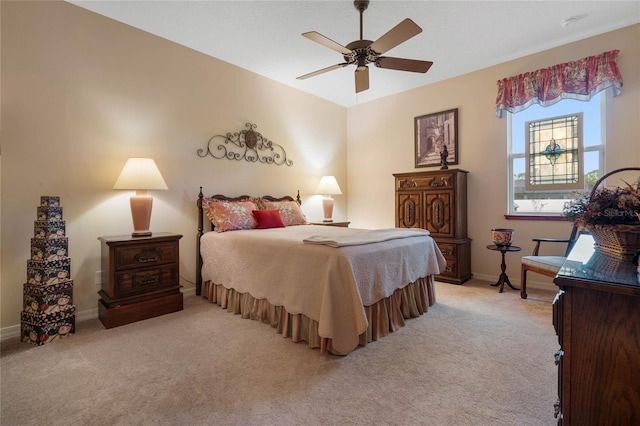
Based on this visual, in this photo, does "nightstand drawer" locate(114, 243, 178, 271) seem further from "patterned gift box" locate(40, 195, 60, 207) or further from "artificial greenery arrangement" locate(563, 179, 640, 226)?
"artificial greenery arrangement" locate(563, 179, 640, 226)

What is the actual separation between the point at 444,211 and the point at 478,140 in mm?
1116

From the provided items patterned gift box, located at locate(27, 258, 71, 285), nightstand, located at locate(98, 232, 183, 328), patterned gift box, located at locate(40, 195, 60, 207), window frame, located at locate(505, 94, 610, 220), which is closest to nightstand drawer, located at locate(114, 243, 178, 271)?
nightstand, located at locate(98, 232, 183, 328)

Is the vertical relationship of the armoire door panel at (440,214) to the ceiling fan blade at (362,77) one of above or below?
below

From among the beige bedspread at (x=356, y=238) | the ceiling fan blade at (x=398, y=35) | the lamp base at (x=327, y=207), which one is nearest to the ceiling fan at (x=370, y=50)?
the ceiling fan blade at (x=398, y=35)

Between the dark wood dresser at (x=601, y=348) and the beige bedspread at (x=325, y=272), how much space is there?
1.19m

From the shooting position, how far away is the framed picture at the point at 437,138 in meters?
4.21

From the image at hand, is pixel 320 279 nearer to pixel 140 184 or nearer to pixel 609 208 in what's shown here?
pixel 609 208

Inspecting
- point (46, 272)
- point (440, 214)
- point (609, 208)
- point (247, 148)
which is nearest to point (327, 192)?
point (247, 148)

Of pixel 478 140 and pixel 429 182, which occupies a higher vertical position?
pixel 478 140

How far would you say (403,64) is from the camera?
102 inches

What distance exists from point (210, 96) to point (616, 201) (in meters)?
3.81

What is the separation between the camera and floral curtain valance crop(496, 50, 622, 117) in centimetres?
303

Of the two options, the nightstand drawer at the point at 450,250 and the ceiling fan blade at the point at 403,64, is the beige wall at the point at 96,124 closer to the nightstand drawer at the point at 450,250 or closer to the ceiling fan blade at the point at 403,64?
the ceiling fan blade at the point at 403,64

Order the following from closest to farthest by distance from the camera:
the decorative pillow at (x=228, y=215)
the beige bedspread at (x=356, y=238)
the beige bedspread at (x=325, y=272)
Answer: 1. the beige bedspread at (x=325, y=272)
2. the beige bedspread at (x=356, y=238)
3. the decorative pillow at (x=228, y=215)
